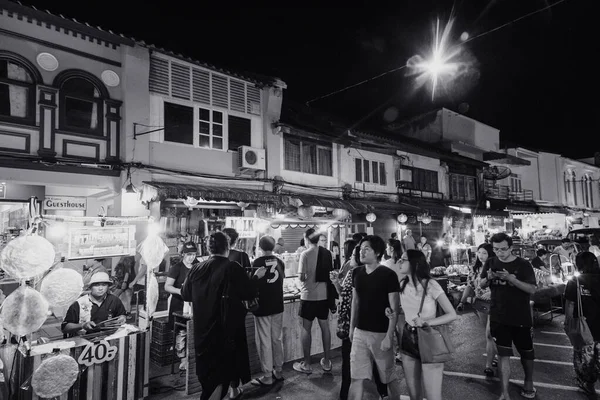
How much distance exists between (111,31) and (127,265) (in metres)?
6.15

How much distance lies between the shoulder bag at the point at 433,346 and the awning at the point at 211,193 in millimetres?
7878

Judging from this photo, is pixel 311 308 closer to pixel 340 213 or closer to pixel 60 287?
pixel 60 287

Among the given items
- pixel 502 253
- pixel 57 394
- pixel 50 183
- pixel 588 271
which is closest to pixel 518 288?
pixel 502 253

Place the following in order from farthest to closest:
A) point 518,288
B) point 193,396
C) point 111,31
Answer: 1. point 111,31
2. point 193,396
3. point 518,288

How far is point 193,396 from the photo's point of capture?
5363 millimetres

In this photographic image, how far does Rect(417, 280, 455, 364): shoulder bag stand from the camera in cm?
386

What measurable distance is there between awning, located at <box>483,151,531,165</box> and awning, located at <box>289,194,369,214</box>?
15.0 metres

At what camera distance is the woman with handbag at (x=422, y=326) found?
389cm

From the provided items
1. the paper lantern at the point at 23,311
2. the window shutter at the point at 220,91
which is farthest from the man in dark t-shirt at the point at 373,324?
the window shutter at the point at 220,91

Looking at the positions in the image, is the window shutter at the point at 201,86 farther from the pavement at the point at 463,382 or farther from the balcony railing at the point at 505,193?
the balcony railing at the point at 505,193

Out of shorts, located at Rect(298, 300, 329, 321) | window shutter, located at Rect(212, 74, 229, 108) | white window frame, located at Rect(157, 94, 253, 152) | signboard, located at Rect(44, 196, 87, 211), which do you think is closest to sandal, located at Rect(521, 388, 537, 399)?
shorts, located at Rect(298, 300, 329, 321)

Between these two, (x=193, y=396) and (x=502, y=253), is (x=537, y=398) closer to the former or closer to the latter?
(x=502, y=253)

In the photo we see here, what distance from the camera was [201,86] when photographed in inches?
476

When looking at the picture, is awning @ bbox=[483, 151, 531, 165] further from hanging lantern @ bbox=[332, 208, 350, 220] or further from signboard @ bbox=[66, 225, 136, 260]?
signboard @ bbox=[66, 225, 136, 260]
